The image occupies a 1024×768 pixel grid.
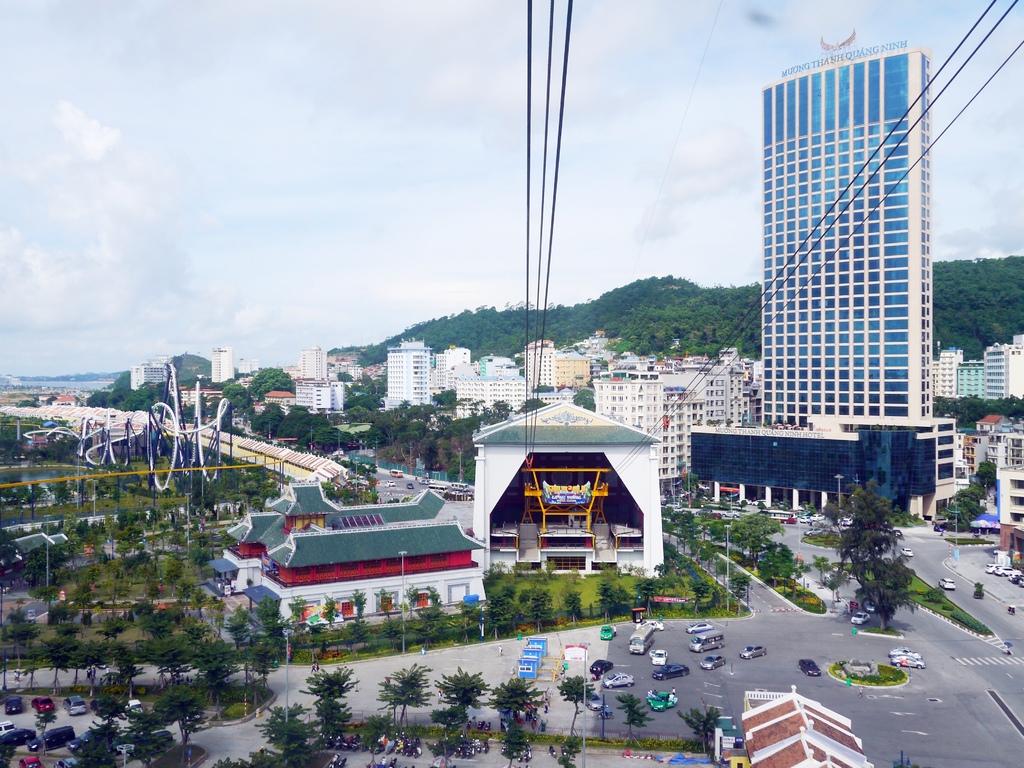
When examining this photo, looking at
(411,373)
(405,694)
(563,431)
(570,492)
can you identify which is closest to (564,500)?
(570,492)

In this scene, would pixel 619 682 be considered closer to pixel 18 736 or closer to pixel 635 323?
pixel 18 736

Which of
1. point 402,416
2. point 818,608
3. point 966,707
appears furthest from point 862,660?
point 402,416

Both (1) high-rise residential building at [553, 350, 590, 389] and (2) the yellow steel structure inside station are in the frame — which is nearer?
(2) the yellow steel structure inside station

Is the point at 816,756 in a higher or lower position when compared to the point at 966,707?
higher

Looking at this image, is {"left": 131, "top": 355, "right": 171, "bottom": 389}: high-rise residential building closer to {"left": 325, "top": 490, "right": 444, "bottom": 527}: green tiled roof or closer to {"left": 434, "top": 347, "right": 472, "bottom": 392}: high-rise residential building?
{"left": 434, "top": 347, "right": 472, "bottom": 392}: high-rise residential building

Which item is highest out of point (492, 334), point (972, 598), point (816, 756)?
point (492, 334)

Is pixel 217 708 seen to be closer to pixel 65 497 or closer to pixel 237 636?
pixel 237 636

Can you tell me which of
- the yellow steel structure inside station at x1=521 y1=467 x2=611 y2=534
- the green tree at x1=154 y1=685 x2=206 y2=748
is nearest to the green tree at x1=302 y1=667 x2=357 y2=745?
the green tree at x1=154 y1=685 x2=206 y2=748

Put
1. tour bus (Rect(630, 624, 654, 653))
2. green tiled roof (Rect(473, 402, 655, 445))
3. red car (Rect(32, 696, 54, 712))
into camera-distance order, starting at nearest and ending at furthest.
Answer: red car (Rect(32, 696, 54, 712)), tour bus (Rect(630, 624, 654, 653)), green tiled roof (Rect(473, 402, 655, 445))
